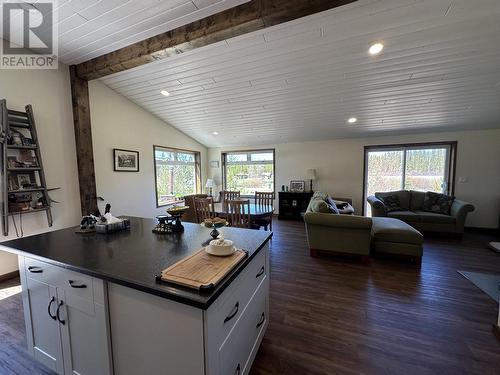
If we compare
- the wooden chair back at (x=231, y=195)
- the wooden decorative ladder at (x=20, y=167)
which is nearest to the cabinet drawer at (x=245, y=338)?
the wooden chair back at (x=231, y=195)

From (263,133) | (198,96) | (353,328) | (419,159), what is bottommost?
(353,328)

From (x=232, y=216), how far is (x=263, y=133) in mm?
2810

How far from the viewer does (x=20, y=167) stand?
8.20 ft

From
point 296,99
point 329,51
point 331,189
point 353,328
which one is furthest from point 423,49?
point 331,189

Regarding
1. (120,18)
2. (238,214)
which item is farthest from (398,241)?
(120,18)

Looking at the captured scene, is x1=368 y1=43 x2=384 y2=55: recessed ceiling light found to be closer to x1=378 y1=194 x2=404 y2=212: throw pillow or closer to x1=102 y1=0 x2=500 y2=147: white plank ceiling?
x1=102 y1=0 x2=500 y2=147: white plank ceiling

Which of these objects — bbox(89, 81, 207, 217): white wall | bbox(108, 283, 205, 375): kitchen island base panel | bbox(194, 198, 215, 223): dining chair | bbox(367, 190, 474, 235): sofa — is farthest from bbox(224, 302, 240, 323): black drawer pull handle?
bbox(367, 190, 474, 235): sofa

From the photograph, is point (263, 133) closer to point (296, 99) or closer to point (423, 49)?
point (296, 99)

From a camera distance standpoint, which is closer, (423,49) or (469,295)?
(469,295)

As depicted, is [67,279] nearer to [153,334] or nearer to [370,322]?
[153,334]

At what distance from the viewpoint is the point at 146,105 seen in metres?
4.25

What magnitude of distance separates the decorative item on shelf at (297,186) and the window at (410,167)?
1603 mm

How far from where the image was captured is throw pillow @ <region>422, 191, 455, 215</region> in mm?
4262

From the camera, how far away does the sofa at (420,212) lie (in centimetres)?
394
